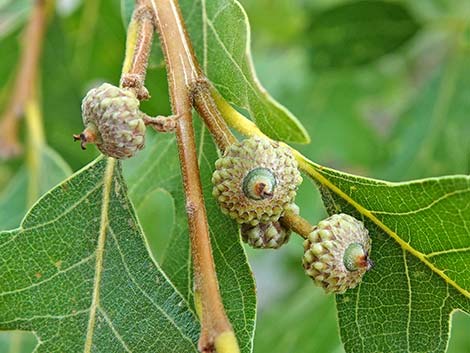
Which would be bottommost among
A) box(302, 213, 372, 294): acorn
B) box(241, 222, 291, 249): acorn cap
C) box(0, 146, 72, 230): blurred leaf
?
box(302, 213, 372, 294): acorn

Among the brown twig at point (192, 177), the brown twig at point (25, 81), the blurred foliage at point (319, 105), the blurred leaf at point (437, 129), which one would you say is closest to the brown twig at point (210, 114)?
the brown twig at point (192, 177)

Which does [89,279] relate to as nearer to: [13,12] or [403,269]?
[403,269]

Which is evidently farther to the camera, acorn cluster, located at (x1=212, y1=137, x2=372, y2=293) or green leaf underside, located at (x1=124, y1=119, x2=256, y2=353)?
green leaf underside, located at (x1=124, y1=119, x2=256, y2=353)

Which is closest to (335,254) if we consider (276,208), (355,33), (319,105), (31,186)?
(276,208)

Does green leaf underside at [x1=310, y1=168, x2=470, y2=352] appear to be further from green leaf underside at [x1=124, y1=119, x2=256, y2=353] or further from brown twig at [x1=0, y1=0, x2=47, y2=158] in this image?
brown twig at [x1=0, y1=0, x2=47, y2=158]

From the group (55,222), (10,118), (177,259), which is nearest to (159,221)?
(10,118)

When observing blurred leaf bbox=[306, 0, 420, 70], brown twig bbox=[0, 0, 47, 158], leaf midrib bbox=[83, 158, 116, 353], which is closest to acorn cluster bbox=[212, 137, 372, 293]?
leaf midrib bbox=[83, 158, 116, 353]
